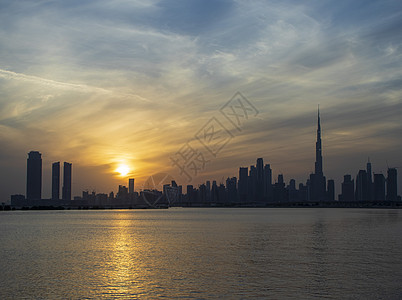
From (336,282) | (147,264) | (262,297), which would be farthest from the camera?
(147,264)

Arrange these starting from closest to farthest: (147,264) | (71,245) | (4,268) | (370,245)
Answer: (4,268), (147,264), (370,245), (71,245)

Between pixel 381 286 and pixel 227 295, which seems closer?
pixel 227 295

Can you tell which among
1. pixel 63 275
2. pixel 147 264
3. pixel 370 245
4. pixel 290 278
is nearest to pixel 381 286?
pixel 290 278

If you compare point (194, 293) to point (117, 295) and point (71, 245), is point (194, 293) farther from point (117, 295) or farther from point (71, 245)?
point (71, 245)

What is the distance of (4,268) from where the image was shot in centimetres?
5031

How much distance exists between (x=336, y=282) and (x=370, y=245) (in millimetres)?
34918

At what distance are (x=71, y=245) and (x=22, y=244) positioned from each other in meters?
9.11

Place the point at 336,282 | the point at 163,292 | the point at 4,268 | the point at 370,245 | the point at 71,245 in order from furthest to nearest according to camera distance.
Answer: the point at 71,245
the point at 370,245
the point at 4,268
the point at 336,282
the point at 163,292

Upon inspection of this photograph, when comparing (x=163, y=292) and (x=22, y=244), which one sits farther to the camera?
(x=22, y=244)

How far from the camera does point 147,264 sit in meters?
53.8

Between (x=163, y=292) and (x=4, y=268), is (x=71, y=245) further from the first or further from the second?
(x=163, y=292)

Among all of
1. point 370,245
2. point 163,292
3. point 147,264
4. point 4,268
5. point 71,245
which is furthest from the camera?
point 71,245

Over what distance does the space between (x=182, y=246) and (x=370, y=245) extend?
30847mm

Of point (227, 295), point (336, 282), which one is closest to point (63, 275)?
point (227, 295)
